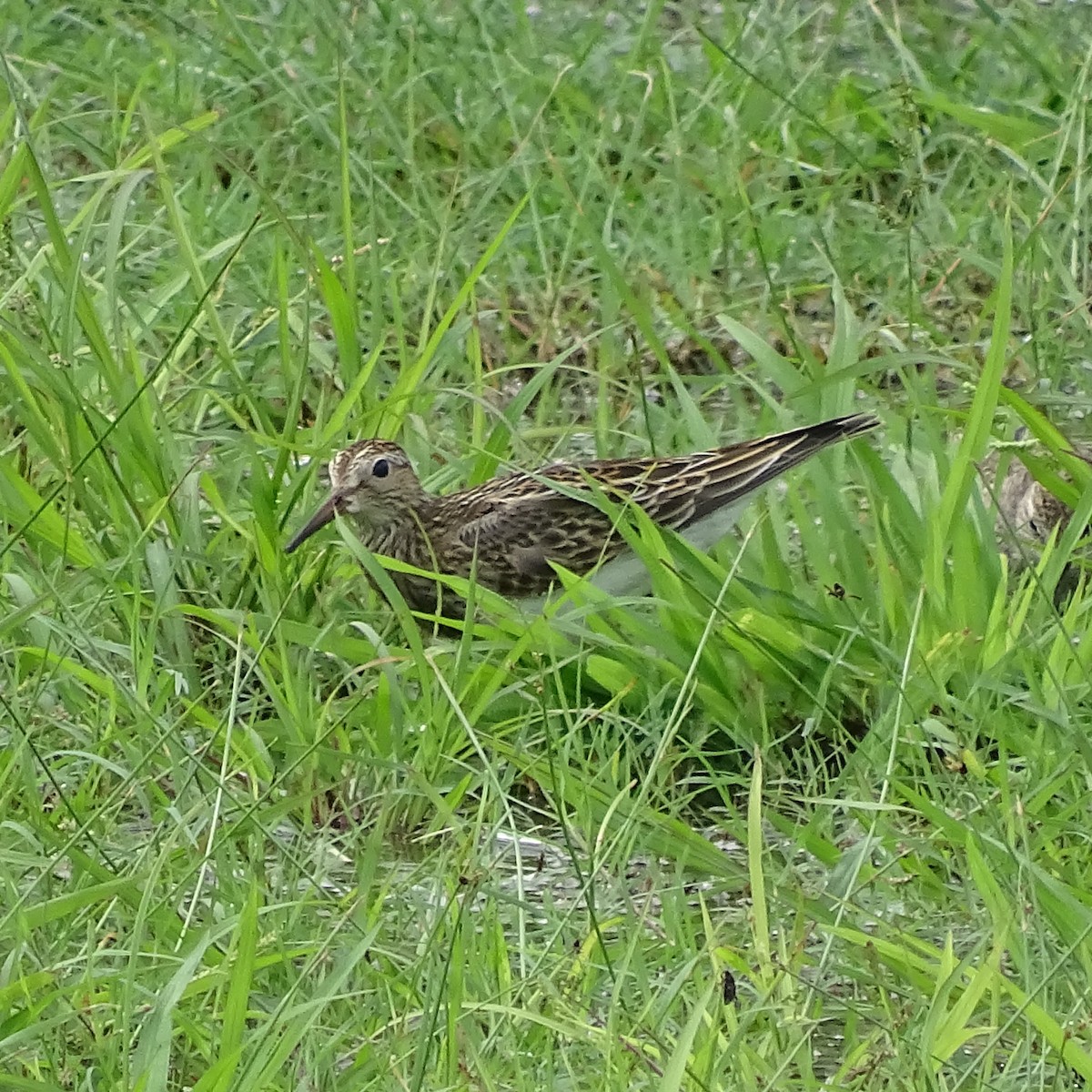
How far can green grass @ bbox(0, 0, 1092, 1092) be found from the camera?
11.7 ft

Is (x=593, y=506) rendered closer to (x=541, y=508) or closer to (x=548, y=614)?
(x=541, y=508)

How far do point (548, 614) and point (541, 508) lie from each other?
83 centimetres

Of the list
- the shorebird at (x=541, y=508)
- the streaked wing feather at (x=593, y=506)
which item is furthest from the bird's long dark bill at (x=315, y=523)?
the streaked wing feather at (x=593, y=506)

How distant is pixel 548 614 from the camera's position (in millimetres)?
4926

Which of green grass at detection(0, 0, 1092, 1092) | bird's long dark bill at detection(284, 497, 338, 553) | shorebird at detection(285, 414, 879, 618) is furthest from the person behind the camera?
shorebird at detection(285, 414, 879, 618)

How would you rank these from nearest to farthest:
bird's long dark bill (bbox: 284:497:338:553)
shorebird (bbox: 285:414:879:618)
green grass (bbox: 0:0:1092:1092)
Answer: green grass (bbox: 0:0:1092:1092) → bird's long dark bill (bbox: 284:497:338:553) → shorebird (bbox: 285:414:879:618)

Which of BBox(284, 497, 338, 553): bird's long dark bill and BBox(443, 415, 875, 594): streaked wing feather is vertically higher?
BBox(284, 497, 338, 553): bird's long dark bill

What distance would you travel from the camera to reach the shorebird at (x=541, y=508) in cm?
548

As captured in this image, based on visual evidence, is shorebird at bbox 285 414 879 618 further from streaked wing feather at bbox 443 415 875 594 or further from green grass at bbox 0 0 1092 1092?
green grass at bbox 0 0 1092 1092

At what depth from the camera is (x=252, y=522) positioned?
17.3 feet

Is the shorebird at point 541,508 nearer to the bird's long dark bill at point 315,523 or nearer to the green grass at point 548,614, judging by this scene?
the bird's long dark bill at point 315,523

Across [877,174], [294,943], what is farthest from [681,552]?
[877,174]

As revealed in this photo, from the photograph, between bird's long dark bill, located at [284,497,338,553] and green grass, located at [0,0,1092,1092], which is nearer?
green grass, located at [0,0,1092,1092]

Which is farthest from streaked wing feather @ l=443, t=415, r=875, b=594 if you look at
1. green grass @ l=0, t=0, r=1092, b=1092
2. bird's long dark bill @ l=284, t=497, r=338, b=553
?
bird's long dark bill @ l=284, t=497, r=338, b=553
